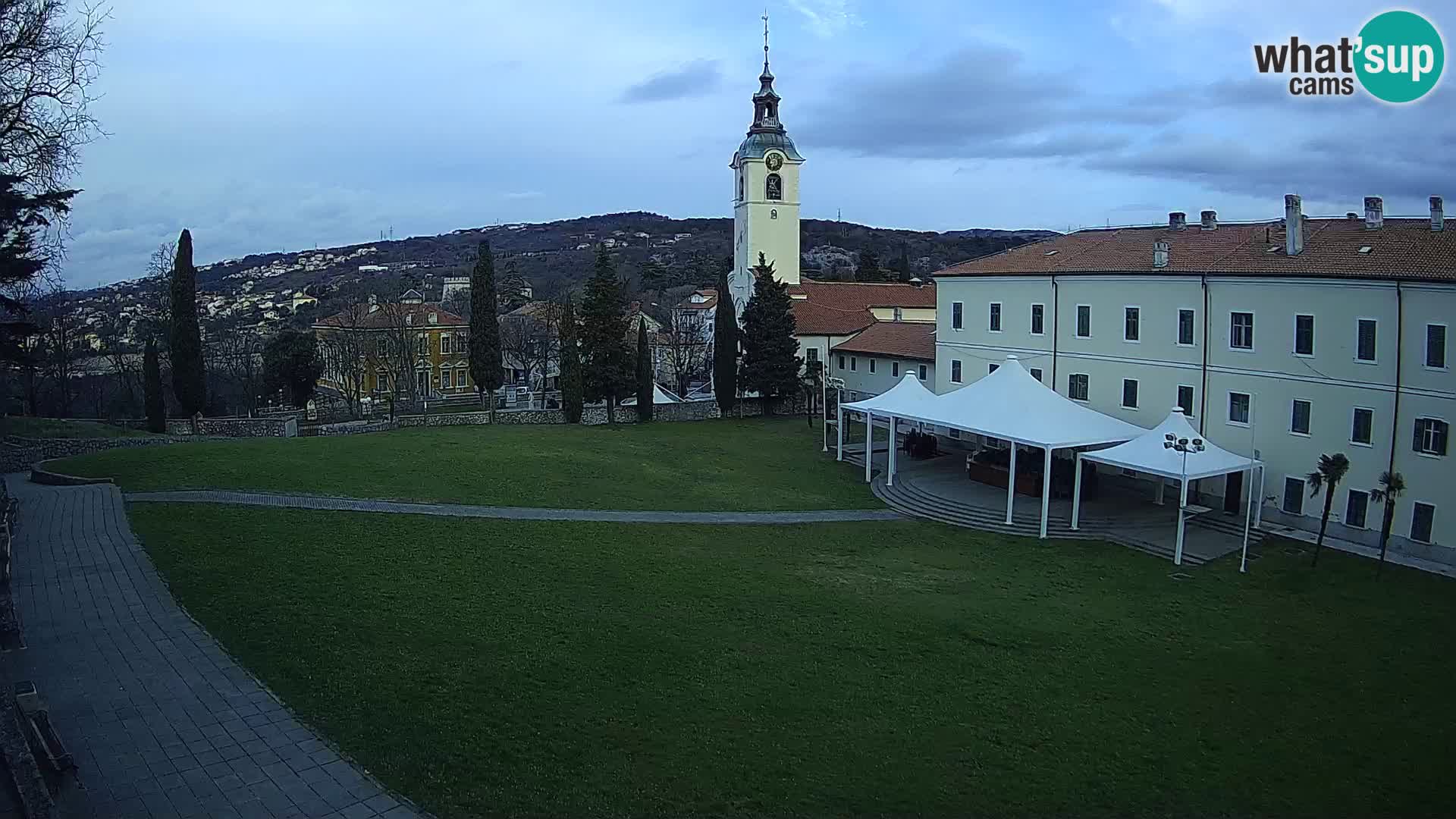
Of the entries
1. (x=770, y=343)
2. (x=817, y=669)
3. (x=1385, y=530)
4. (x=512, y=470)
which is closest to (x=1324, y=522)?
(x=1385, y=530)

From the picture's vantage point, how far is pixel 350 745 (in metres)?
9.37

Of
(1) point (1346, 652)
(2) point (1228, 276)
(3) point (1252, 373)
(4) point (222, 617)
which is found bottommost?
(1) point (1346, 652)

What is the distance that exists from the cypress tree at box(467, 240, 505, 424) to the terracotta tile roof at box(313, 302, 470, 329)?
32.2ft

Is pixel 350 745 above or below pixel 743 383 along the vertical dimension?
below

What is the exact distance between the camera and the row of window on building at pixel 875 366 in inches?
1325

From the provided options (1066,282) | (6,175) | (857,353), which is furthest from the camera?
(857,353)

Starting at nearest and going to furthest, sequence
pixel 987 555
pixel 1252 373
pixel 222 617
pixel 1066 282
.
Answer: pixel 222 617, pixel 987 555, pixel 1252 373, pixel 1066 282

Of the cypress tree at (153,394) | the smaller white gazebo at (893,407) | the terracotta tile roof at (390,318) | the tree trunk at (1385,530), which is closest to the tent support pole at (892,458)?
the smaller white gazebo at (893,407)

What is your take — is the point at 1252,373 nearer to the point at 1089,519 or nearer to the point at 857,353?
the point at 1089,519

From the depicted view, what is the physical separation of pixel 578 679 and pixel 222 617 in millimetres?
5226

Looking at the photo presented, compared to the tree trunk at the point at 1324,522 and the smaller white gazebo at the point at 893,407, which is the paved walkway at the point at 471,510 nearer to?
the smaller white gazebo at the point at 893,407

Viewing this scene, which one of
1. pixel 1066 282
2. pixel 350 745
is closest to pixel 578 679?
pixel 350 745

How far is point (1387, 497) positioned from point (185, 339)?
33.0 metres

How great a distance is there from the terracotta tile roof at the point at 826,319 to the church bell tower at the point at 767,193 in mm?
3151
